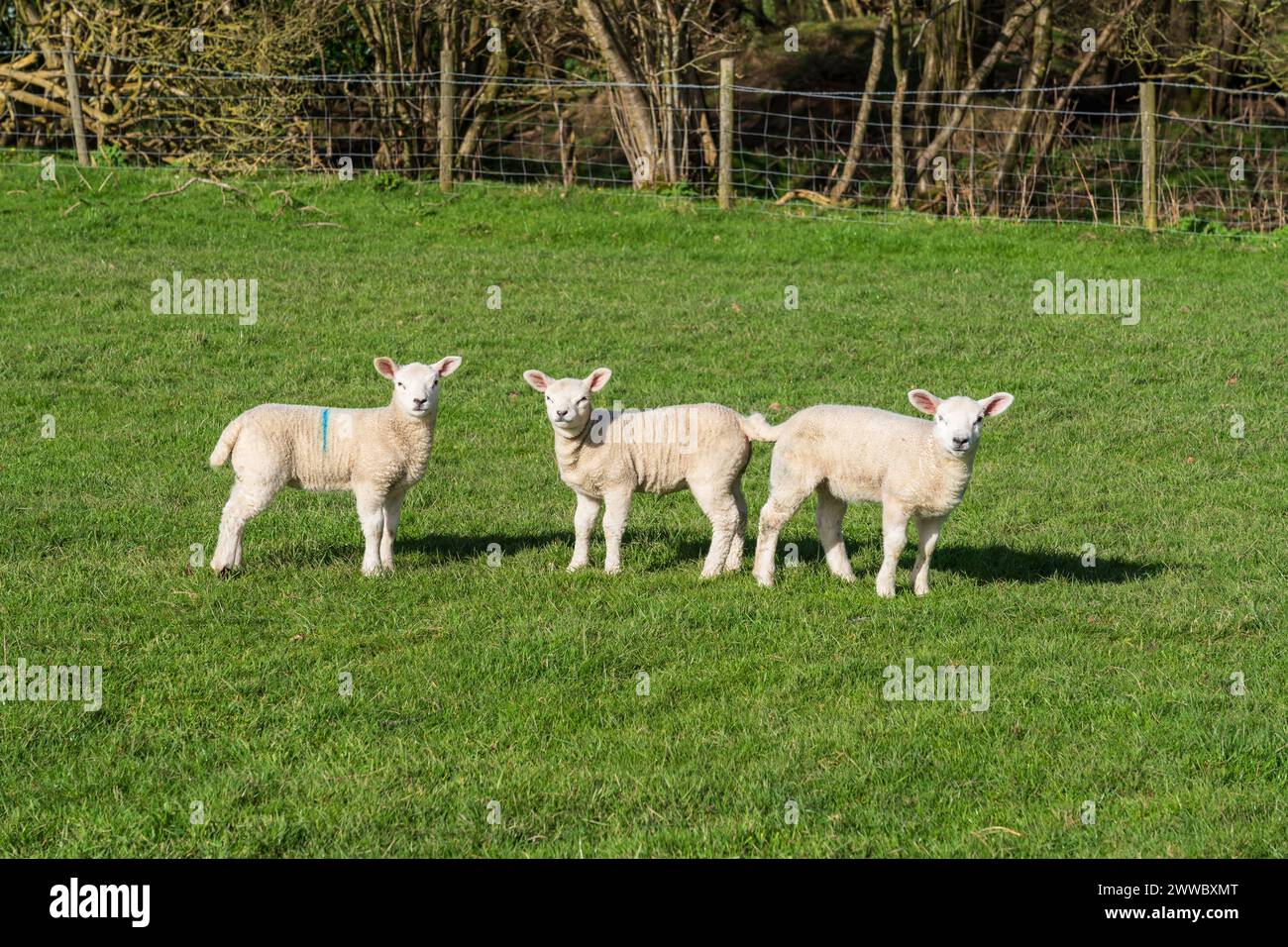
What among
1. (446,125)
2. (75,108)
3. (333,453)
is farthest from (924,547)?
(75,108)

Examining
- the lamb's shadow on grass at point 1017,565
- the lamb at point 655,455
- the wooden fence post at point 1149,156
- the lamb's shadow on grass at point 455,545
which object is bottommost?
the lamb's shadow on grass at point 1017,565

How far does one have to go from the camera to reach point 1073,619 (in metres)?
8.00

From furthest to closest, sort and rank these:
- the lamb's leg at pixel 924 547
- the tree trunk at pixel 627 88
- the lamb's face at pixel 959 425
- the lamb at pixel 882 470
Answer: the tree trunk at pixel 627 88
the lamb's leg at pixel 924 547
the lamb at pixel 882 470
the lamb's face at pixel 959 425

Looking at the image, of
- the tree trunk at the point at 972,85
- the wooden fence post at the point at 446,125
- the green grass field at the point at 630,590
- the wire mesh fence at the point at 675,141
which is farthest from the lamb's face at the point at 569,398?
the tree trunk at the point at 972,85

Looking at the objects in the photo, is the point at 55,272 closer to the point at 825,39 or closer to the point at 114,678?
the point at 114,678

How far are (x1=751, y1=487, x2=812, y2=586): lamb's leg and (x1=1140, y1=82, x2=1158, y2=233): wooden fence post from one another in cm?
1224

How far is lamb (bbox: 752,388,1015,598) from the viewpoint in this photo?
26.0 ft

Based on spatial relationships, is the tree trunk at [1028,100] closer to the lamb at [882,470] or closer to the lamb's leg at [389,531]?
the lamb at [882,470]

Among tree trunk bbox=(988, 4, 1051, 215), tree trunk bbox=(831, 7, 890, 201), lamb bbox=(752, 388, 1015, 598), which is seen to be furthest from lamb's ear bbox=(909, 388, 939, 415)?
tree trunk bbox=(988, 4, 1051, 215)

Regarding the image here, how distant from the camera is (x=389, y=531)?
8.80 m

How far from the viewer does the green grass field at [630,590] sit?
19.1 ft

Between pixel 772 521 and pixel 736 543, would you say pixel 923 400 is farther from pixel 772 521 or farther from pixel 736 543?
pixel 736 543

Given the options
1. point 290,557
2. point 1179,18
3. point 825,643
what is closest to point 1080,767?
point 825,643

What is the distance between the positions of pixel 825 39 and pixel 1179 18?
18.6ft
